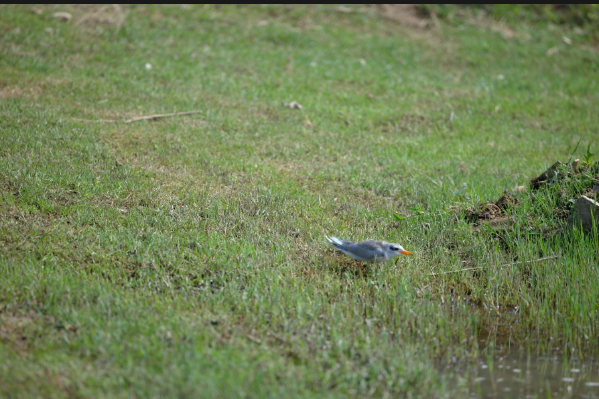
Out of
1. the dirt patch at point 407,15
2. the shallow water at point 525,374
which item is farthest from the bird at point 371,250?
the dirt patch at point 407,15

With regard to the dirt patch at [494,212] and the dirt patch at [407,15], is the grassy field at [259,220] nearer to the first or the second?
the dirt patch at [494,212]

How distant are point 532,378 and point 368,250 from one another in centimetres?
156

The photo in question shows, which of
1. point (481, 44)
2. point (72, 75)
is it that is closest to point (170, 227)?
point (72, 75)

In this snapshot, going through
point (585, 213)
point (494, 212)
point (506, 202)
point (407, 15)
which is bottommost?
point (494, 212)

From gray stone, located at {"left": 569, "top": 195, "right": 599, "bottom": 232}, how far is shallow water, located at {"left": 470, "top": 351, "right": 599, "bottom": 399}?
1728mm

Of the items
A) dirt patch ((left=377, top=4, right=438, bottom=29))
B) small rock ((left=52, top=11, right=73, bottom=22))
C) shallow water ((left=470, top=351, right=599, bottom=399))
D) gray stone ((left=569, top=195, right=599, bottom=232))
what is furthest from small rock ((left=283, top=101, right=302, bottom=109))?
dirt patch ((left=377, top=4, right=438, bottom=29))

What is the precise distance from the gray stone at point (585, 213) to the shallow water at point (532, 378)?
1.73m

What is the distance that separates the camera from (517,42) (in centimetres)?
1406

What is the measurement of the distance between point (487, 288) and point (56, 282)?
347cm

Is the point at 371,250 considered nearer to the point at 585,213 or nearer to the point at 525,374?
the point at 525,374

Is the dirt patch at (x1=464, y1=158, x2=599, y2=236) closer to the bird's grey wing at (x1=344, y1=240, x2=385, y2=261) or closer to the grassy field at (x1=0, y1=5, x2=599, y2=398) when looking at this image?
the grassy field at (x1=0, y1=5, x2=599, y2=398)

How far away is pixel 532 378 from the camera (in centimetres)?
378

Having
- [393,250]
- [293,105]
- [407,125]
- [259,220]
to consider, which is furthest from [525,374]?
[293,105]

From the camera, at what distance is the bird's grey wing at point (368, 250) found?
4738mm
